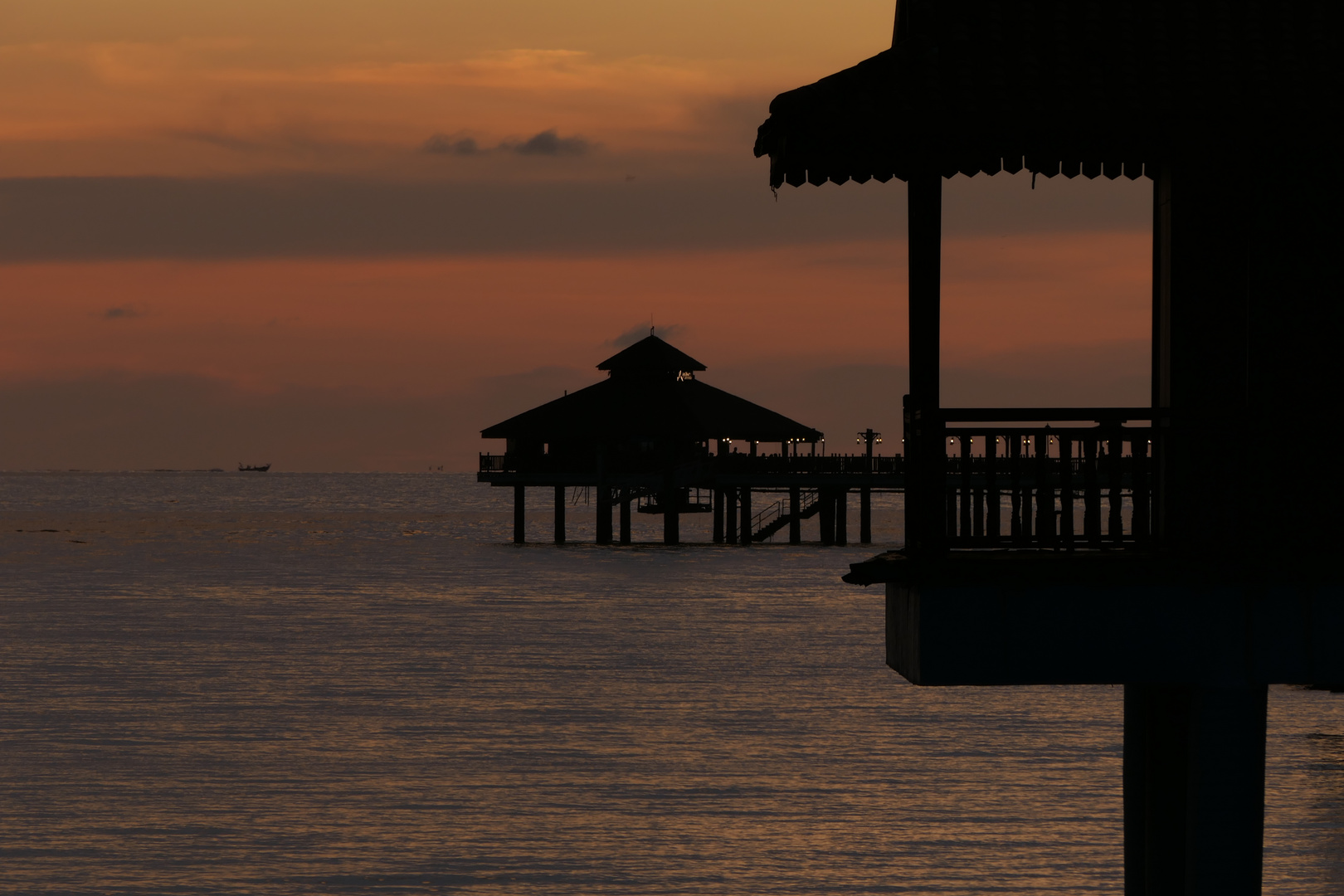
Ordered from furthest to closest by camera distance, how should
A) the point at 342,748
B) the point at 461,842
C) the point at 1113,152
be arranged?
1. the point at 342,748
2. the point at 461,842
3. the point at 1113,152

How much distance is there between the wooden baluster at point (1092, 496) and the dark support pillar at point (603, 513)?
5460 cm

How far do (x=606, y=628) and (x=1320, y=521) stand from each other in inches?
1342

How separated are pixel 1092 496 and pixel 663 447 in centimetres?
5986

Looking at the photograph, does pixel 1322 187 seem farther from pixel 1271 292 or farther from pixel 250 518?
pixel 250 518

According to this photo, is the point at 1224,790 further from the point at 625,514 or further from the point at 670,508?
the point at 625,514

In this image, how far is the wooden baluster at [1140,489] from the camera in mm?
9289

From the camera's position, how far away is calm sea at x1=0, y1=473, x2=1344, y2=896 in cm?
1576

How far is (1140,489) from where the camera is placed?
9562 mm

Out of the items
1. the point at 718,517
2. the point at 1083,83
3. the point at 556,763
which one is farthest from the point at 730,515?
the point at 1083,83

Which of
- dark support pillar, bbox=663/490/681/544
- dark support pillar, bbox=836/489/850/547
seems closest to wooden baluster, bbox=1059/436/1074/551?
dark support pillar, bbox=663/490/681/544

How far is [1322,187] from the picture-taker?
29.6 ft

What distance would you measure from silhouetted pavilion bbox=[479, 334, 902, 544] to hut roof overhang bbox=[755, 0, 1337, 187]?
2113 inches

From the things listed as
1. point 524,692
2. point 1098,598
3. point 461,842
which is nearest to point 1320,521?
point 1098,598

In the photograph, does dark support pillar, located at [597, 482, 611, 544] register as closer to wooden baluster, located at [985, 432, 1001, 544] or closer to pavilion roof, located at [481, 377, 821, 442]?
pavilion roof, located at [481, 377, 821, 442]
